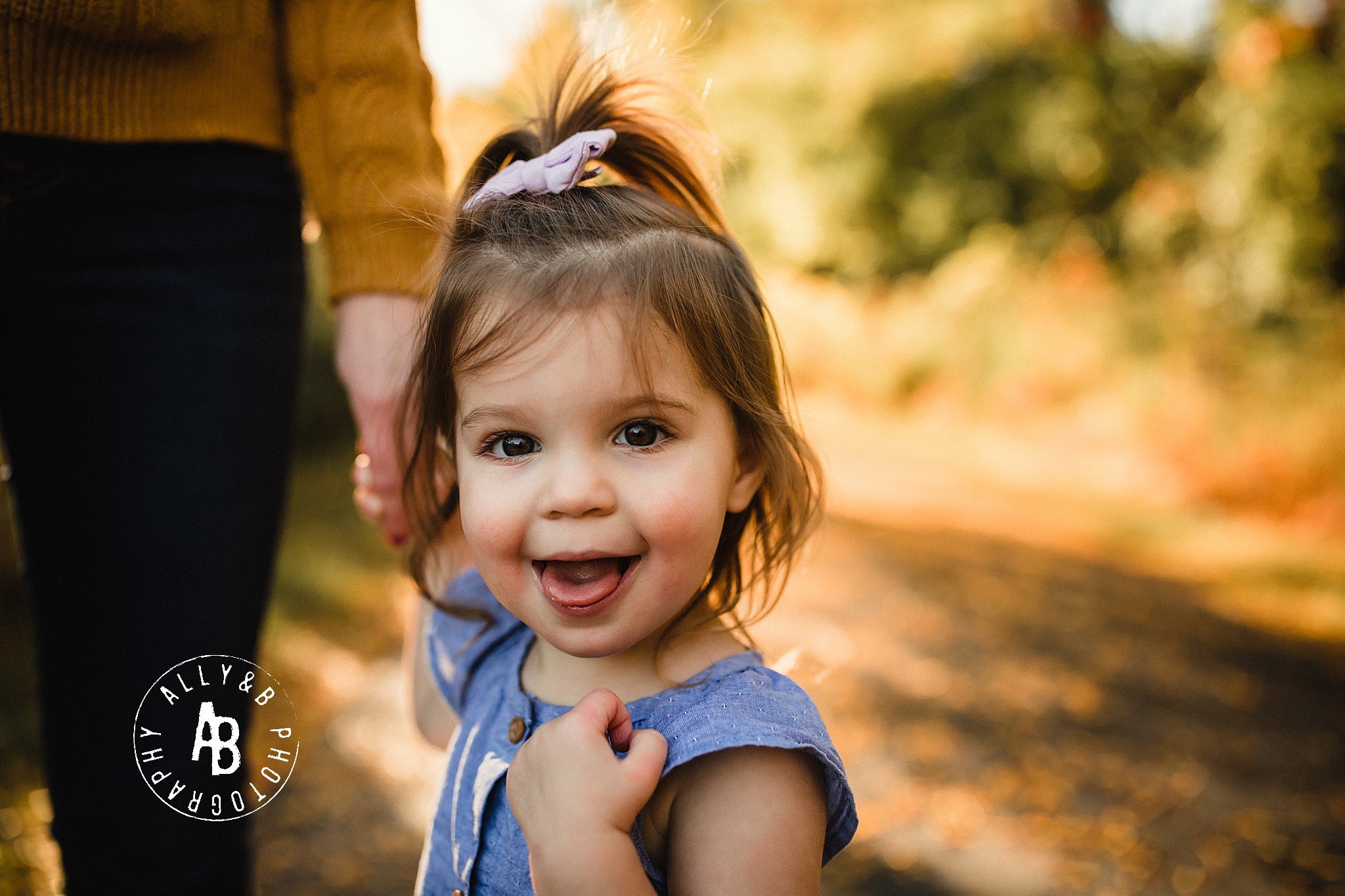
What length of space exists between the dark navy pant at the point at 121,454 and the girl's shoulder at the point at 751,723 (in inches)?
27.7

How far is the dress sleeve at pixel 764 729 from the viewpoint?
105 centimetres

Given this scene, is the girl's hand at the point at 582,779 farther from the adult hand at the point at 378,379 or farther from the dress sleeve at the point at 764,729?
the adult hand at the point at 378,379

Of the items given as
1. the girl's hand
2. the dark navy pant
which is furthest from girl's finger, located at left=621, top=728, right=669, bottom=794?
the dark navy pant

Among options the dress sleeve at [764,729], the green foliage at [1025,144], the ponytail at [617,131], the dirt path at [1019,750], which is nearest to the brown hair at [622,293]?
the ponytail at [617,131]

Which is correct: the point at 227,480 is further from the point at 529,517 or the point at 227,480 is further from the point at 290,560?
the point at 290,560

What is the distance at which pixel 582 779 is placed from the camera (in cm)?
101

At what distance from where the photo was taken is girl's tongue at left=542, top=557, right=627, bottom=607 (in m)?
1.07

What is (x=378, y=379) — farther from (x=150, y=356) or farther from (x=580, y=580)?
(x=580, y=580)

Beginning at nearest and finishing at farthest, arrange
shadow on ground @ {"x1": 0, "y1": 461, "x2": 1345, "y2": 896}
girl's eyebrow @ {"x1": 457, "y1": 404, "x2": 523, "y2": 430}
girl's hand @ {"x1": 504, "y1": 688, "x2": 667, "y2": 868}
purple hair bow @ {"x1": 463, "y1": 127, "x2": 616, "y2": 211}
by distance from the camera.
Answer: girl's hand @ {"x1": 504, "y1": 688, "x2": 667, "y2": 868} → girl's eyebrow @ {"x1": 457, "y1": 404, "x2": 523, "y2": 430} → purple hair bow @ {"x1": 463, "y1": 127, "x2": 616, "y2": 211} → shadow on ground @ {"x1": 0, "y1": 461, "x2": 1345, "y2": 896}

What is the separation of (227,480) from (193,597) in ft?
0.56

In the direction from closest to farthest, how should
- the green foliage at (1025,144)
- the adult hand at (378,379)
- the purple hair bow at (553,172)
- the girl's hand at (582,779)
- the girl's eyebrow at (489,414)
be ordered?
the girl's hand at (582,779), the girl's eyebrow at (489,414), the purple hair bow at (553,172), the adult hand at (378,379), the green foliage at (1025,144)

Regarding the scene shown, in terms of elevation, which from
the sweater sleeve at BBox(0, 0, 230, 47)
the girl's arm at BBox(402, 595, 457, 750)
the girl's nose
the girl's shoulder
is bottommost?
the girl's arm at BBox(402, 595, 457, 750)

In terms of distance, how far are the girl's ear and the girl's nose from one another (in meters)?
0.22

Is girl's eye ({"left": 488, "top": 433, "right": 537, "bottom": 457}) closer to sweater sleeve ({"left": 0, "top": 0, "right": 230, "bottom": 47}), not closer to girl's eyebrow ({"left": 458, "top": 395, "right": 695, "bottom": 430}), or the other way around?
girl's eyebrow ({"left": 458, "top": 395, "right": 695, "bottom": 430})
